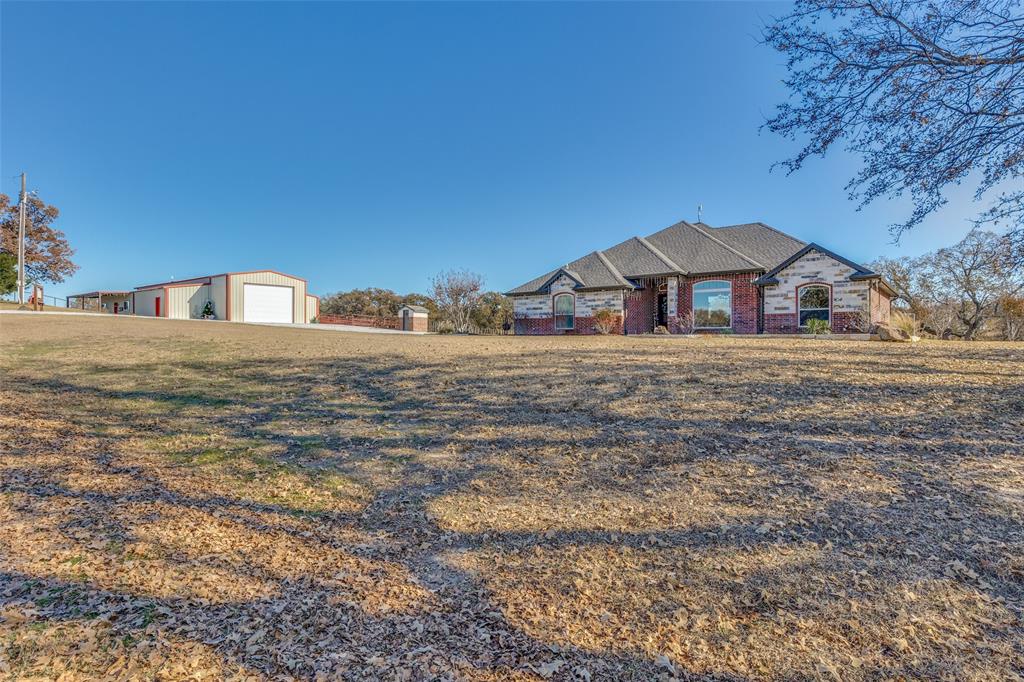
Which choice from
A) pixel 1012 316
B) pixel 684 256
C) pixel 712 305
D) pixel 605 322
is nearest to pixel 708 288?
pixel 712 305

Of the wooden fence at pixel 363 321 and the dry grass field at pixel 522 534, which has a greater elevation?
the wooden fence at pixel 363 321

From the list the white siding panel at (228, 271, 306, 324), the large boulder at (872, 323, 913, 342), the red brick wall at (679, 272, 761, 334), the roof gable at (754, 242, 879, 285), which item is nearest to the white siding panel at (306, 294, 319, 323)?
the white siding panel at (228, 271, 306, 324)

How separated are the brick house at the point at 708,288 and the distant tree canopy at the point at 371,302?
21.4 m

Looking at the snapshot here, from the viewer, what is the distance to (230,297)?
99.9 ft

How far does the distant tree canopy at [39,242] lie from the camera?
34.0 metres

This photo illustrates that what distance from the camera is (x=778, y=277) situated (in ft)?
59.0

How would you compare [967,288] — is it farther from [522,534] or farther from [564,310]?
[522,534]

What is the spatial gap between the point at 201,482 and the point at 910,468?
5.62 m

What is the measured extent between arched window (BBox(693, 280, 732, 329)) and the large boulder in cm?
721

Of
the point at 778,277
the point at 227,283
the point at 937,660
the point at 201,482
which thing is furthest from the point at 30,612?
the point at 227,283

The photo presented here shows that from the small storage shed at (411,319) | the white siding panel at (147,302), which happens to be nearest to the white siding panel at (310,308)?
the small storage shed at (411,319)

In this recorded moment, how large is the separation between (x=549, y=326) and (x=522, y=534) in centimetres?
1959

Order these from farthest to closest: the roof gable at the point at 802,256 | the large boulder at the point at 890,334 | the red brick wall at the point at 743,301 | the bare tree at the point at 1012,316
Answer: the bare tree at the point at 1012,316, the red brick wall at the point at 743,301, the roof gable at the point at 802,256, the large boulder at the point at 890,334

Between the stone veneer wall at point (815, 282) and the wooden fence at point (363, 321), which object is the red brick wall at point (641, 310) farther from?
the wooden fence at point (363, 321)
